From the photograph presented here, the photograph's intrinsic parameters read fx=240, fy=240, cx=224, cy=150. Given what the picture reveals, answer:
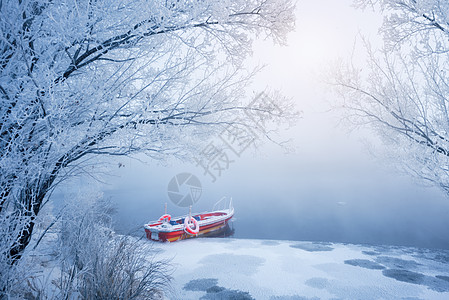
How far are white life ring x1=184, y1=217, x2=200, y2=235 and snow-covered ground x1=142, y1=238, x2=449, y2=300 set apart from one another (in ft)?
11.1

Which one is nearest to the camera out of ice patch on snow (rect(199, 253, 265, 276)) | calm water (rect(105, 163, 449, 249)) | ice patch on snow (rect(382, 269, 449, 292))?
ice patch on snow (rect(382, 269, 449, 292))

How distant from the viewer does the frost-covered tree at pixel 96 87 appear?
8.22 feet

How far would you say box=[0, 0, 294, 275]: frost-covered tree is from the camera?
2.51 meters

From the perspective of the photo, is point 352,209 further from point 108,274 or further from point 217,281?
point 108,274

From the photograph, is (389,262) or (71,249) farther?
(389,262)

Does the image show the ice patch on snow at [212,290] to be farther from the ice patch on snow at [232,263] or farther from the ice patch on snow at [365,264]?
the ice patch on snow at [365,264]

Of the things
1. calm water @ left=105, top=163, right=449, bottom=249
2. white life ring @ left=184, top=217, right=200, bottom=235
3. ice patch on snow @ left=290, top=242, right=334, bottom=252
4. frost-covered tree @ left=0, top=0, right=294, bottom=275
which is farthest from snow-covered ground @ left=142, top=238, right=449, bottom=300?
calm water @ left=105, top=163, right=449, bottom=249

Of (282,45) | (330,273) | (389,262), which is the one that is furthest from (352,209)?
(282,45)

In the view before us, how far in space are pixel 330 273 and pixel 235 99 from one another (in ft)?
16.7

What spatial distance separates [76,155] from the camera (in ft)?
10.7

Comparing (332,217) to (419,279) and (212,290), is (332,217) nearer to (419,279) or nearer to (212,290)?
(419,279)

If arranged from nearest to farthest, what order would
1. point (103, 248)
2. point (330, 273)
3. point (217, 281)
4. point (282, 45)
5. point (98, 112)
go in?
point (98, 112) → point (103, 248) → point (282, 45) → point (217, 281) → point (330, 273)

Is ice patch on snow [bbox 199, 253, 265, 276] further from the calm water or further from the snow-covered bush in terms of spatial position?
the calm water

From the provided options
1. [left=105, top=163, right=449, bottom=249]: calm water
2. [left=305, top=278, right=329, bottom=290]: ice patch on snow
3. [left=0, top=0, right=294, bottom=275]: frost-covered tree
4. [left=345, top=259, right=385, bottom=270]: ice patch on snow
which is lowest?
[left=105, top=163, right=449, bottom=249]: calm water
